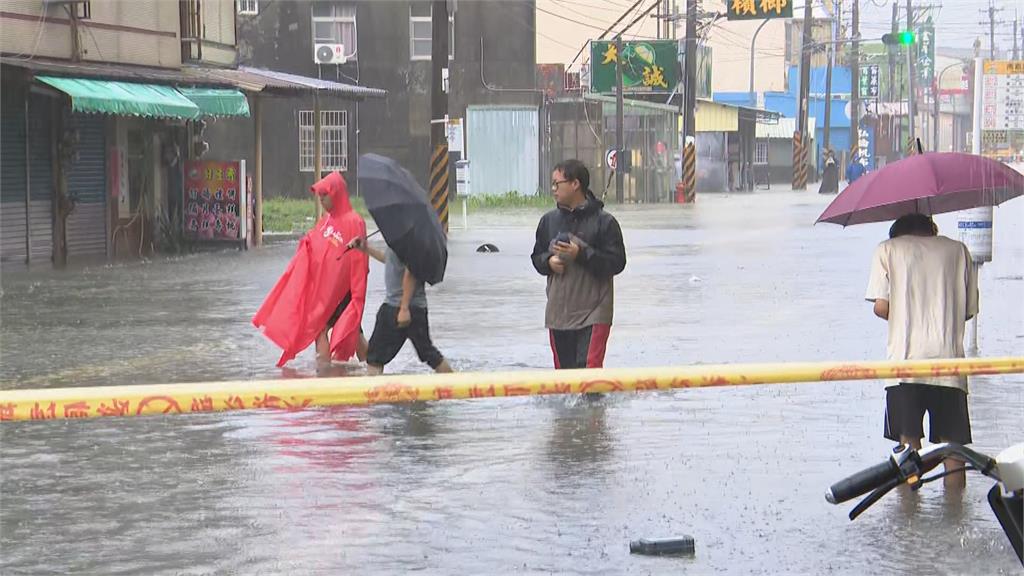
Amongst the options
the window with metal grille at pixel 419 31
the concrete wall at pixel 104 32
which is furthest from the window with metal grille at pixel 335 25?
the concrete wall at pixel 104 32

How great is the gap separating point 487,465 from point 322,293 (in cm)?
403

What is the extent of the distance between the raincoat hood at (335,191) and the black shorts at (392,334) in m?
1.24

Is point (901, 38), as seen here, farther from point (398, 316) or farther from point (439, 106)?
point (398, 316)

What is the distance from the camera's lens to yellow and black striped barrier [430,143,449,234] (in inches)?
→ 1149

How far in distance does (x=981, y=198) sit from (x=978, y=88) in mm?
6719

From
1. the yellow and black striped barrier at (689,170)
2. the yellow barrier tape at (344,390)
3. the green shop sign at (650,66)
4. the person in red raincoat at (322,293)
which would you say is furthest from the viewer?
the green shop sign at (650,66)

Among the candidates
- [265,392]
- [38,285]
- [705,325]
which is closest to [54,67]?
[38,285]

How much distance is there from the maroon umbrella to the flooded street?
1264 mm

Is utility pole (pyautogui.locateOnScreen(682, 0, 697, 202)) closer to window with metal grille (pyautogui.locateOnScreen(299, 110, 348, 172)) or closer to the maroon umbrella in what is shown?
window with metal grille (pyautogui.locateOnScreen(299, 110, 348, 172))

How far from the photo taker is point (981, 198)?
7645 millimetres

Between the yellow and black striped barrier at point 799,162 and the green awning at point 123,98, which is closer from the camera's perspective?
the green awning at point 123,98

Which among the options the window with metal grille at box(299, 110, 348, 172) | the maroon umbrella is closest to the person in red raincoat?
the maroon umbrella

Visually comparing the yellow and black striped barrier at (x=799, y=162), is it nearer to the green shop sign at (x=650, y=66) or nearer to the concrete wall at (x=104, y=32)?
the green shop sign at (x=650, y=66)

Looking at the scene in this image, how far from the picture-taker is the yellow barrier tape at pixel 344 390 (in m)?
4.64
